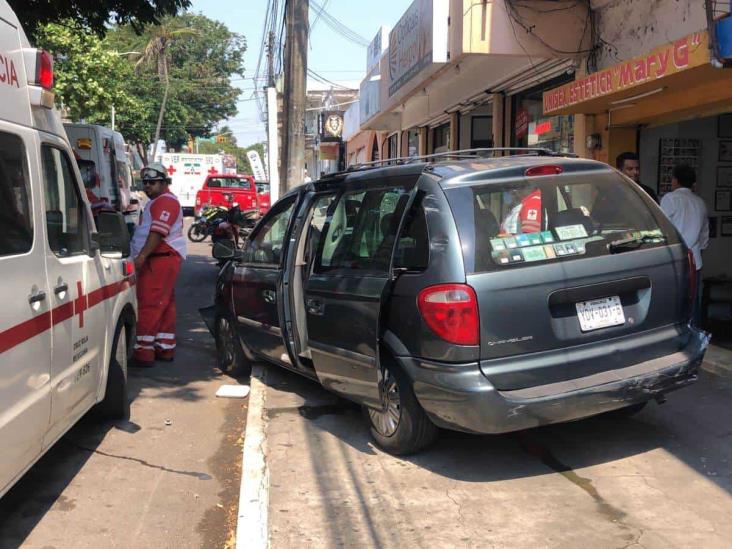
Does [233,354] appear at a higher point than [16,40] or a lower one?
lower

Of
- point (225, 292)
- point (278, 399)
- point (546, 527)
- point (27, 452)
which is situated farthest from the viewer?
point (225, 292)

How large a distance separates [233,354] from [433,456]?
2.81 meters

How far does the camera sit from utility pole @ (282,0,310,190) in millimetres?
10281

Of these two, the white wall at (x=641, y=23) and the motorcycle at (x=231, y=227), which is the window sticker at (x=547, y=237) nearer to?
the white wall at (x=641, y=23)

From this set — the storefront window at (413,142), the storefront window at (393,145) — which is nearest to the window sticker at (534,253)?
the storefront window at (413,142)

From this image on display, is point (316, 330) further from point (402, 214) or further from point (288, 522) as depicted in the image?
point (288, 522)

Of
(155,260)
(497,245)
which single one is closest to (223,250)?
(155,260)

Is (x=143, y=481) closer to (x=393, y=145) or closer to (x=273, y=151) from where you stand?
(x=273, y=151)

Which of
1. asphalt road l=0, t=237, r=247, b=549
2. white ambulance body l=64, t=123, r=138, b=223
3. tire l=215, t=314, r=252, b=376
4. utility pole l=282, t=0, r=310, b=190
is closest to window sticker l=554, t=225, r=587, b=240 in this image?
asphalt road l=0, t=237, r=247, b=549

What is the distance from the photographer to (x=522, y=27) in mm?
9102

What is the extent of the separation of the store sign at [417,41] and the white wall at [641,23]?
6.52ft

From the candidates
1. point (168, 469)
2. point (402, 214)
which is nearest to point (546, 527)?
point (402, 214)

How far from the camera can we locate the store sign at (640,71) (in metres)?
5.86

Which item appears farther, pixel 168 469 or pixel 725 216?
pixel 725 216
